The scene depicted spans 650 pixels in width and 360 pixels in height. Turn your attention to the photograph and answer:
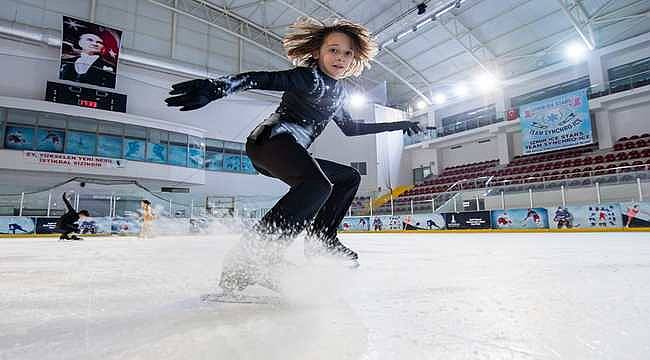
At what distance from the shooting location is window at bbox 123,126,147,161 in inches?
578

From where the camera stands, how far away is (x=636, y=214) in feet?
22.9

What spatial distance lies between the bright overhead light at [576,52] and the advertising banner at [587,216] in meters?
9.84

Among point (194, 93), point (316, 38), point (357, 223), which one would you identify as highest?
point (316, 38)

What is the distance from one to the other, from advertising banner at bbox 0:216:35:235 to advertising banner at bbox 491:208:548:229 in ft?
37.4

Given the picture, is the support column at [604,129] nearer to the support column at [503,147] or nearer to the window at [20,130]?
the support column at [503,147]

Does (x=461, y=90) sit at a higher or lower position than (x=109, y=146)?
higher

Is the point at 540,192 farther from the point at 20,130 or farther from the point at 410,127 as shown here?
the point at 20,130

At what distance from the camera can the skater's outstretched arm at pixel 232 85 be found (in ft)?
3.41

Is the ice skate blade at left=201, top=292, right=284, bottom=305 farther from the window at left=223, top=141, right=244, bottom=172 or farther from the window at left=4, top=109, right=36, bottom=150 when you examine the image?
the window at left=223, top=141, right=244, bottom=172

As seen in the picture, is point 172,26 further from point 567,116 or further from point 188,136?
point 567,116

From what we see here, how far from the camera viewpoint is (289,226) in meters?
1.08

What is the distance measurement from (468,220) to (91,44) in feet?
46.6

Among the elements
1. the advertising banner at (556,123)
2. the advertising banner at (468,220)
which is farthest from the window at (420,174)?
the advertising banner at (468,220)

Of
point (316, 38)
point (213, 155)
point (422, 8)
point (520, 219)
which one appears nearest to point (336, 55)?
point (316, 38)
